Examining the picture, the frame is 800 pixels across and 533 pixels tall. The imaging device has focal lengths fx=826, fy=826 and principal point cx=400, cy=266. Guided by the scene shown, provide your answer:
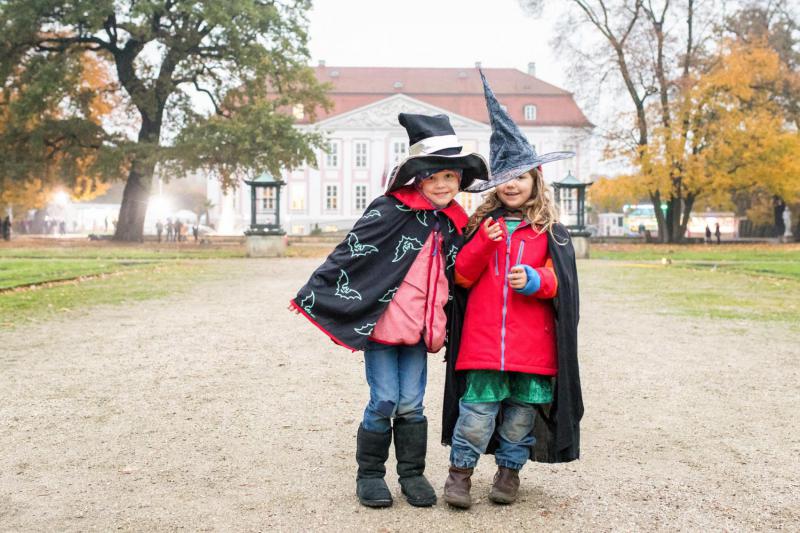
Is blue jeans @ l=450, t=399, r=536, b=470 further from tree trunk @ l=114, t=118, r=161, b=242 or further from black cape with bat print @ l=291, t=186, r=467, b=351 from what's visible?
tree trunk @ l=114, t=118, r=161, b=242

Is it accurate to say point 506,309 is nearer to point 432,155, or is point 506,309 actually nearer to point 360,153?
point 432,155

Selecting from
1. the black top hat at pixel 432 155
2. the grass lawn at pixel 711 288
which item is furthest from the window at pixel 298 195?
the black top hat at pixel 432 155

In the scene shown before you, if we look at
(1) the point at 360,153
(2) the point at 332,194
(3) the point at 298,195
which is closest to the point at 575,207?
(1) the point at 360,153

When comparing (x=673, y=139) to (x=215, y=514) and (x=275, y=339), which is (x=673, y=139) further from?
(x=215, y=514)

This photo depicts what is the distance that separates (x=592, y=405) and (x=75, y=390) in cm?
332

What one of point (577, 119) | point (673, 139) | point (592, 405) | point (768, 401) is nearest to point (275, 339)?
point (592, 405)

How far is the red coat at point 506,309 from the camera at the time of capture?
10.7 ft

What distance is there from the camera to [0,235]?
43.7 metres

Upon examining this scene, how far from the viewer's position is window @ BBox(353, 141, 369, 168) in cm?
6719

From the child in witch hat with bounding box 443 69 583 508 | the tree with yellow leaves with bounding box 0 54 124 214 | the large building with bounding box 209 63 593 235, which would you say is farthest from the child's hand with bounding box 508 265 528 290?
the large building with bounding box 209 63 593 235

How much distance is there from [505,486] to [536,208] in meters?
1.14

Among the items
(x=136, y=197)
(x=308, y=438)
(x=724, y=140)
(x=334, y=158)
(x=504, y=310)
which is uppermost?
(x=334, y=158)

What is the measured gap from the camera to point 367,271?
11.3 ft

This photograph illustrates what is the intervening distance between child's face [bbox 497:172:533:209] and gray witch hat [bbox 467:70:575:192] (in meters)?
0.04
